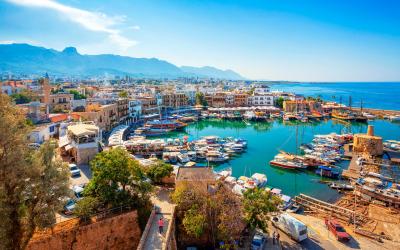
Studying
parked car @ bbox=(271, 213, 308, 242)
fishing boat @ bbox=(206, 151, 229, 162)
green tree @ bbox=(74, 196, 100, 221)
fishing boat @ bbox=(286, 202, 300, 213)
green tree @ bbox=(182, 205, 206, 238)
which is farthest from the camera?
fishing boat @ bbox=(206, 151, 229, 162)

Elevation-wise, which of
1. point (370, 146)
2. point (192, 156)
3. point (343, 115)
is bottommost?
point (192, 156)

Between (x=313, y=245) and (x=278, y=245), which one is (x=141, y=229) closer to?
(x=278, y=245)

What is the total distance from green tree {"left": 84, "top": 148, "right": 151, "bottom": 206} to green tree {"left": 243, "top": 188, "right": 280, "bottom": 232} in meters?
5.87

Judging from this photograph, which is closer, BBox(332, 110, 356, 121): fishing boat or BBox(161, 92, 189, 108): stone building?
BBox(332, 110, 356, 121): fishing boat

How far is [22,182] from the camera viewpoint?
10.3 m

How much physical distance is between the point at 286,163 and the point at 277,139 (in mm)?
15689

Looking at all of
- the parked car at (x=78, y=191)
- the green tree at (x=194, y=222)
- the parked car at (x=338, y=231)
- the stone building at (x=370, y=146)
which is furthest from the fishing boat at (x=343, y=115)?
the parked car at (x=78, y=191)

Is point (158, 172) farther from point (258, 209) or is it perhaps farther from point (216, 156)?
point (216, 156)

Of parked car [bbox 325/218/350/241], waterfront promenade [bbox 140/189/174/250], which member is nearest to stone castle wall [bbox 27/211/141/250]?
waterfront promenade [bbox 140/189/174/250]

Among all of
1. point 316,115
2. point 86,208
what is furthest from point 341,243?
point 316,115

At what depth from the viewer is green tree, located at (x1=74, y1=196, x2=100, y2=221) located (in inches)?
510

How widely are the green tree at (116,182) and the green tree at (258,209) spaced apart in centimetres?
587

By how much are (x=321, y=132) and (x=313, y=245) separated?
41.8m

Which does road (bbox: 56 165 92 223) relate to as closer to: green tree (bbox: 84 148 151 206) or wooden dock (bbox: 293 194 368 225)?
green tree (bbox: 84 148 151 206)
